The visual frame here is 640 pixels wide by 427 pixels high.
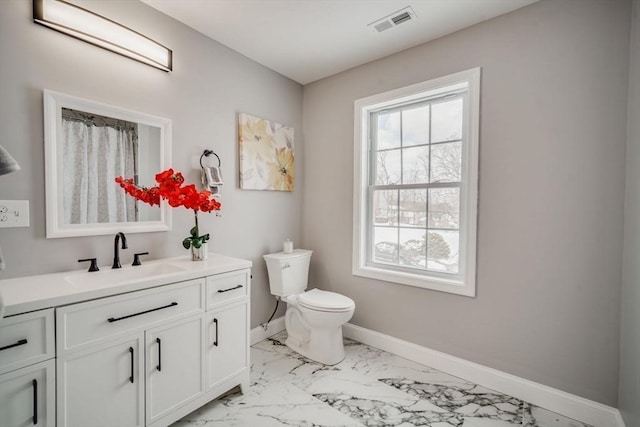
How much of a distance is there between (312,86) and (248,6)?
1.17 meters

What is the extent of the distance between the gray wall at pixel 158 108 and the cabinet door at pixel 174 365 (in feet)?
2.01

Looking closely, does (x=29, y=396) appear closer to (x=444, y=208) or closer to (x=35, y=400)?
(x=35, y=400)

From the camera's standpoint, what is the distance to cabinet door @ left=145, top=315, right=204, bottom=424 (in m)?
1.43

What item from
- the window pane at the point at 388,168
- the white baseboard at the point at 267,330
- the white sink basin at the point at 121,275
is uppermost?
the window pane at the point at 388,168

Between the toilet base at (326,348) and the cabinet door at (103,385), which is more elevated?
the cabinet door at (103,385)

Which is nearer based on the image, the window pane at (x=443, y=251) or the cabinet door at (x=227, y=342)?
the cabinet door at (x=227, y=342)

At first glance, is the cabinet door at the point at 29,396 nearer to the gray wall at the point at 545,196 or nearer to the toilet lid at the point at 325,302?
the toilet lid at the point at 325,302

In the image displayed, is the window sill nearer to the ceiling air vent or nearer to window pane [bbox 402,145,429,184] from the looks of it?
window pane [bbox 402,145,429,184]

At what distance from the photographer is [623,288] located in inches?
60.7

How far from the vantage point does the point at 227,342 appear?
177 cm

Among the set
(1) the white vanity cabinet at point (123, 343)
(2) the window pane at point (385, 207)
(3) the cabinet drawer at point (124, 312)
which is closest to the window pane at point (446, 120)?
(2) the window pane at point (385, 207)

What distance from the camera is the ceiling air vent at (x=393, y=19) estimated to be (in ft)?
6.20

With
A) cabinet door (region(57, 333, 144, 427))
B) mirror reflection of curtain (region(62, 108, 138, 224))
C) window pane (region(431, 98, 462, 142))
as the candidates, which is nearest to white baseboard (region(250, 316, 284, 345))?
cabinet door (region(57, 333, 144, 427))

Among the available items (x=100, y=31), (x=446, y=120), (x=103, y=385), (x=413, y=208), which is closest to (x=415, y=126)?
(x=446, y=120)
